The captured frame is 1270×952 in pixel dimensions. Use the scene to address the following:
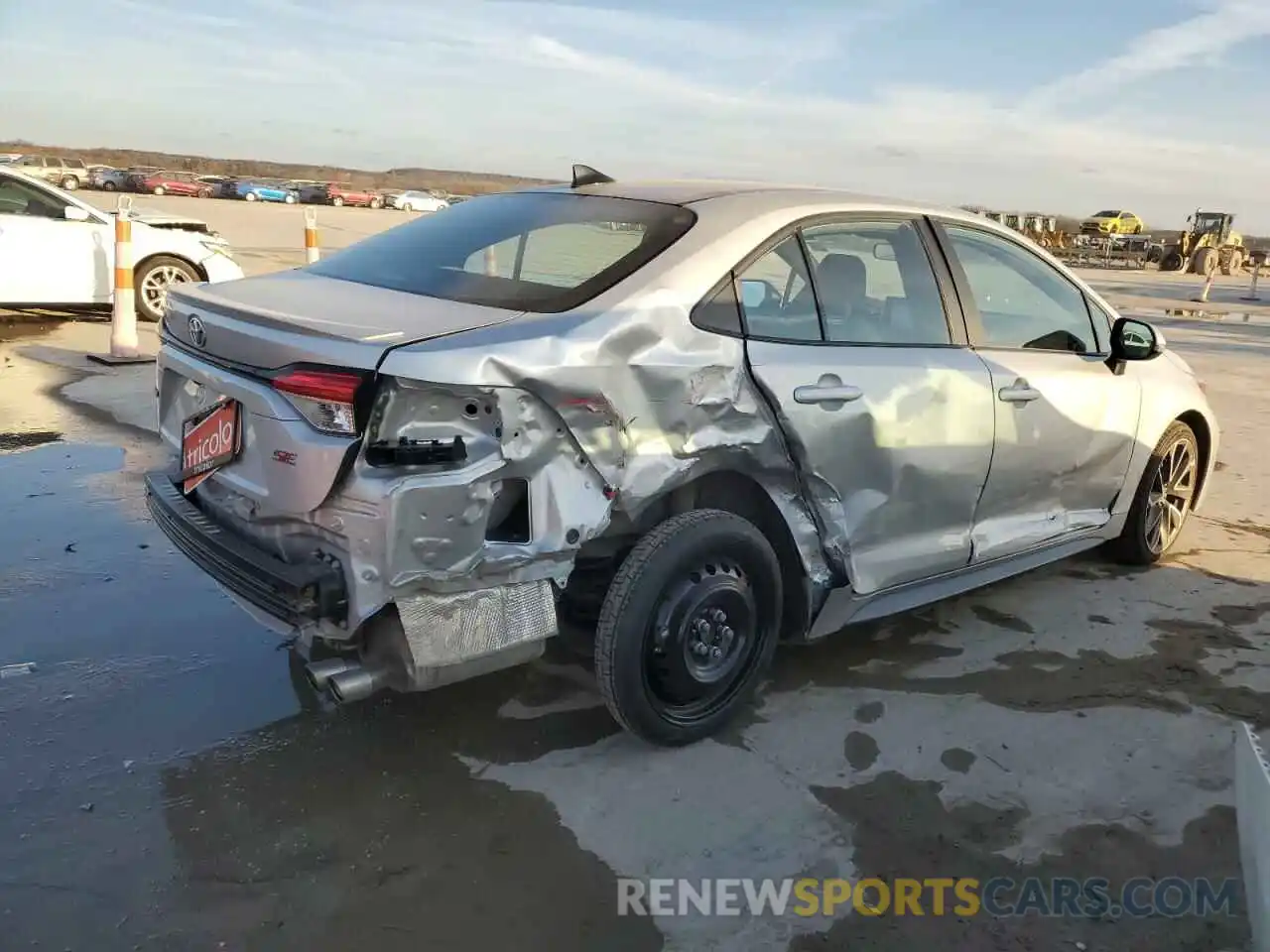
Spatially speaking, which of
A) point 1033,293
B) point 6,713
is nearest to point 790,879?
point 6,713

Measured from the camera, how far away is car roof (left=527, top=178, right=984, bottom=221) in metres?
3.39

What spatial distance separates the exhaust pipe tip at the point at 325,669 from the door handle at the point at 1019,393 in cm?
250

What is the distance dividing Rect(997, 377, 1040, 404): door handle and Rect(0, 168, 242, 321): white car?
817 centimetres

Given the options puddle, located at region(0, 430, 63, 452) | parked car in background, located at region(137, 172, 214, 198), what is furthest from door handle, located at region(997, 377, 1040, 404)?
parked car in background, located at region(137, 172, 214, 198)

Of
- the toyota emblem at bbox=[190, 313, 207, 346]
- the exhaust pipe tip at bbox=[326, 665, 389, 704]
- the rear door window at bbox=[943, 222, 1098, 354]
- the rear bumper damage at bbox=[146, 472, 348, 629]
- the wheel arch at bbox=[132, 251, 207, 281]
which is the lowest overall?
the exhaust pipe tip at bbox=[326, 665, 389, 704]

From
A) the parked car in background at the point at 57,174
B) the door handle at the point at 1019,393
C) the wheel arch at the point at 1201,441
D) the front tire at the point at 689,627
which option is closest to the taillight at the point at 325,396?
the front tire at the point at 689,627

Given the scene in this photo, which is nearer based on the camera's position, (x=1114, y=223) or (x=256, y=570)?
(x=256, y=570)

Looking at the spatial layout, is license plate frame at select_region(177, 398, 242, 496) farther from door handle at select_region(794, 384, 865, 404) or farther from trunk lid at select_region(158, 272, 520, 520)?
door handle at select_region(794, 384, 865, 404)

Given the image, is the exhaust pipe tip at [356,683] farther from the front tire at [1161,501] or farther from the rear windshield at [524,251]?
the front tire at [1161,501]

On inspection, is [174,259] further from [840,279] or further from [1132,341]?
[1132,341]

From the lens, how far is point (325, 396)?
98.4 inches

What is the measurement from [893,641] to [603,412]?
1904mm

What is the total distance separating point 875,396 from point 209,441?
2062 millimetres
